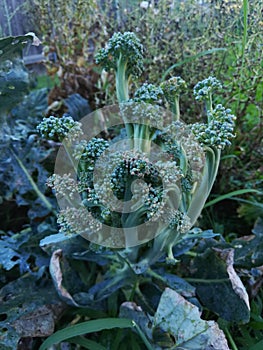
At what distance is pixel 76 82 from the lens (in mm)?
1373

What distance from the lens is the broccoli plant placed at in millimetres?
623

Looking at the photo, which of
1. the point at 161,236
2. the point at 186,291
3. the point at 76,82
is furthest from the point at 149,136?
the point at 76,82

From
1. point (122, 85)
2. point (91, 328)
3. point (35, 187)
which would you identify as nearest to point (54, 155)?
point (35, 187)

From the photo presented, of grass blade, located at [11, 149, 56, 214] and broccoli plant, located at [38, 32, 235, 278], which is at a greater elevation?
broccoli plant, located at [38, 32, 235, 278]

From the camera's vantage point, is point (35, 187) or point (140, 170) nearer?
point (140, 170)

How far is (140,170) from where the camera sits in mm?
607

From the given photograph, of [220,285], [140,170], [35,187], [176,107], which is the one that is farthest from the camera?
[35,187]

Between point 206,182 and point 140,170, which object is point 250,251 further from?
point 140,170

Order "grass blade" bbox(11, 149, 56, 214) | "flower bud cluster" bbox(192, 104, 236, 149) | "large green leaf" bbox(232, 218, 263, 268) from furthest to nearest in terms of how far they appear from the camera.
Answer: "grass blade" bbox(11, 149, 56, 214) → "large green leaf" bbox(232, 218, 263, 268) → "flower bud cluster" bbox(192, 104, 236, 149)

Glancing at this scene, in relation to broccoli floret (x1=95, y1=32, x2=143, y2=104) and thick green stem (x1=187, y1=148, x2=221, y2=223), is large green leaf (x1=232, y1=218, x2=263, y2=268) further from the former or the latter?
broccoli floret (x1=95, y1=32, x2=143, y2=104)

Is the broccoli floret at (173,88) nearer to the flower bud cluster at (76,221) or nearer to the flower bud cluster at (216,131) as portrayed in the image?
the flower bud cluster at (216,131)

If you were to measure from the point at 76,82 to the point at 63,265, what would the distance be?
73 centimetres

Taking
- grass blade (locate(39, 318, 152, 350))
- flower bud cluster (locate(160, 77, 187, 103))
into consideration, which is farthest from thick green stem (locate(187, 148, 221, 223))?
grass blade (locate(39, 318, 152, 350))

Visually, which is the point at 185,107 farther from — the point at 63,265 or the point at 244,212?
the point at 63,265
